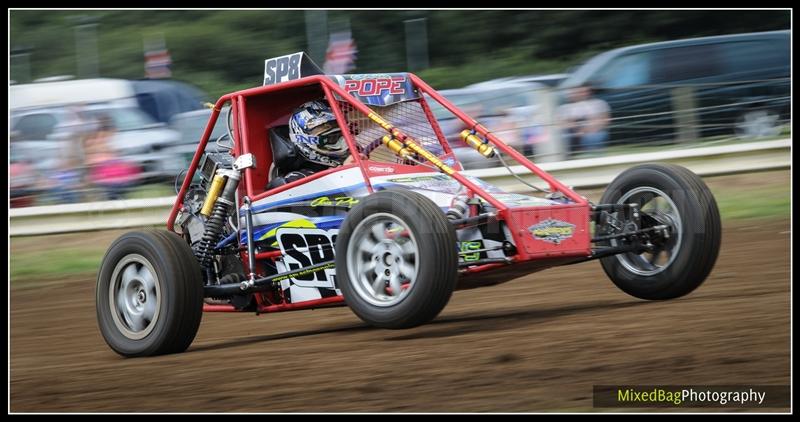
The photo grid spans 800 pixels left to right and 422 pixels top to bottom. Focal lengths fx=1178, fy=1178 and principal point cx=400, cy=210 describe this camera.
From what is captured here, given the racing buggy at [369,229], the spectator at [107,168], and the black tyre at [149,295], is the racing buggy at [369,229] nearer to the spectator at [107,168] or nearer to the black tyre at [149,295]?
the black tyre at [149,295]

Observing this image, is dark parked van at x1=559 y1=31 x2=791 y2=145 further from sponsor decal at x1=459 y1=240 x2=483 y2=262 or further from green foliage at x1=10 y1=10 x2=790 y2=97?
sponsor decal at x1=459 y1=240 x2=483 y2=262

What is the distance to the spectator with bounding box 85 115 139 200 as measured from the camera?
537 inches

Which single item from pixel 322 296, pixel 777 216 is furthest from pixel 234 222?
pixel 777 216

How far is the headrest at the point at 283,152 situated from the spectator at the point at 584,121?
6324 mm

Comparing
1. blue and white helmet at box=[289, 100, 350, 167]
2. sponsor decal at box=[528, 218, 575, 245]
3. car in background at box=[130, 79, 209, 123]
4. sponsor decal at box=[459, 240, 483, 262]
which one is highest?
car in background at box=[130, 79, 209, 123]

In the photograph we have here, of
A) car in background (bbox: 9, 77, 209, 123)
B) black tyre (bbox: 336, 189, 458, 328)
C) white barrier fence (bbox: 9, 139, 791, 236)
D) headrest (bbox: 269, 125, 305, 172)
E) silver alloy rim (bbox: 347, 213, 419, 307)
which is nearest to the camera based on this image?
black tyre (bbox: 336, 189, 458, 328)

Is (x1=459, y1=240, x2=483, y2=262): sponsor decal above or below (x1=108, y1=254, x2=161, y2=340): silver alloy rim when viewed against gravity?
above

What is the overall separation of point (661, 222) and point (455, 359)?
187 cm

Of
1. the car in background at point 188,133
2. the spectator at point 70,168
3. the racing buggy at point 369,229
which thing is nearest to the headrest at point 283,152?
the racing buggy at point 369,229

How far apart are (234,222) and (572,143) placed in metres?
6.68

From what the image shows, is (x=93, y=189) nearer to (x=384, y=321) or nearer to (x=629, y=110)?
(x=629, y=110)

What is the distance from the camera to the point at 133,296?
709 centimetres

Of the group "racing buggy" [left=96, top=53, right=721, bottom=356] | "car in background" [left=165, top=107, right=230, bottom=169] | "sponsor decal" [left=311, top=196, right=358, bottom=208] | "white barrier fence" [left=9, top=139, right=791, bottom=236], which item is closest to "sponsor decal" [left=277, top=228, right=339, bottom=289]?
"racing buggy" [left=96, top=53, right=721, bottom=356]

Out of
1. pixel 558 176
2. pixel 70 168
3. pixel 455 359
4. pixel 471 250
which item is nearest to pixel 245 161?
pixel 471 250
